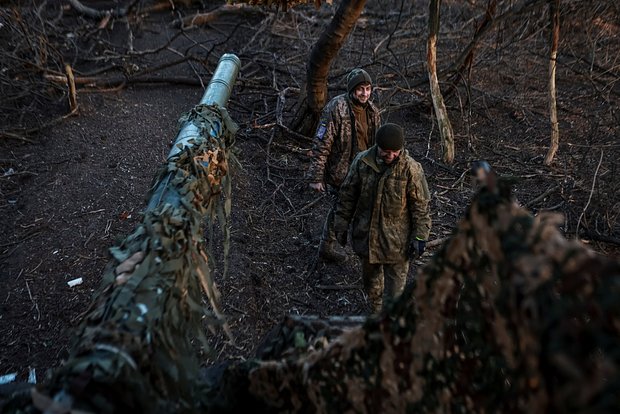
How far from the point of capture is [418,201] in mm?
4246

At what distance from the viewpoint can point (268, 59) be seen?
1084 cm

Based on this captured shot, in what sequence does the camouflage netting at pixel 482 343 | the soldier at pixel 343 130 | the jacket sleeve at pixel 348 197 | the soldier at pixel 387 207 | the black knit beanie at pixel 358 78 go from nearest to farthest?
the camouflage netting at pixel 482 343
the soldier at pixel 387 207
the jacket sleeve at pixel 348 197
the black knit beanie at pixel 358 78
the soldier at pixel 343 130

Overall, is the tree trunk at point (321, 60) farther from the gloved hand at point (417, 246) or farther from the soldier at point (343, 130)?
the gloved hand at point (417, 246)

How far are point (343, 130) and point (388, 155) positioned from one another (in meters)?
1.30

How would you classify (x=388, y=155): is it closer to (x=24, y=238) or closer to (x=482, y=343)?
(x=482, y=343)

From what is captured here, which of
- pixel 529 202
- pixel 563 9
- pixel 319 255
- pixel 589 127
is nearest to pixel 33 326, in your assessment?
pixel 319 255

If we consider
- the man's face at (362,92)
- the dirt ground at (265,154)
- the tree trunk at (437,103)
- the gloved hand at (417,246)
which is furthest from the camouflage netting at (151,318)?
the tree trunk at (437,103)

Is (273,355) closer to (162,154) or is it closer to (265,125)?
(162,154)

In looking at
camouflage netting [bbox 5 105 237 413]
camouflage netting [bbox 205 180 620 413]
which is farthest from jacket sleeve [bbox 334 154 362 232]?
camouflage netting [bbox 205 180 620 413]

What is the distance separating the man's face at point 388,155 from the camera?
4.05m

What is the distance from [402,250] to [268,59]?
7.52 meters

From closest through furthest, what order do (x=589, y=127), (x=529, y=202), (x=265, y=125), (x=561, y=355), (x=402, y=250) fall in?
(x=561, y=355) < (x=402, y=250) < (x=529, y=202) < (x=265, y=125) < (x=589, y=127)

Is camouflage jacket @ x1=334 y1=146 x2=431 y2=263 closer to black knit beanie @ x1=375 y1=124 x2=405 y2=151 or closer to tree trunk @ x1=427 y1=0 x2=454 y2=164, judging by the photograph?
black knit beanie @ x1=375 y1=124 x2=405 y2=151

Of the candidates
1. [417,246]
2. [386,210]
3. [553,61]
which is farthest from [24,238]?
[553,61]
